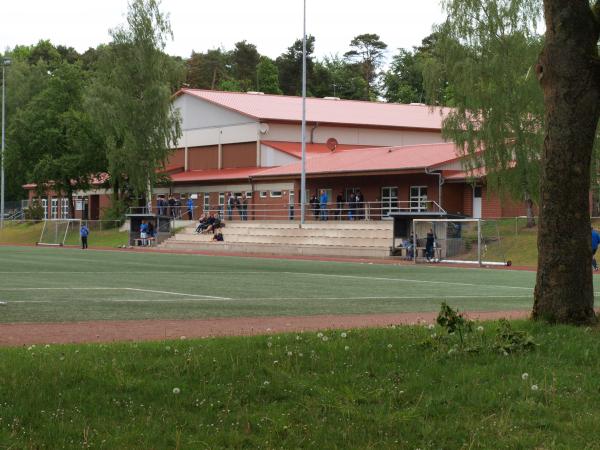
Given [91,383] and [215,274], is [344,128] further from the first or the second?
[91,383]

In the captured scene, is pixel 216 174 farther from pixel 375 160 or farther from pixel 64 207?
pixel 64 207

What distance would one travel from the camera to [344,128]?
252ft

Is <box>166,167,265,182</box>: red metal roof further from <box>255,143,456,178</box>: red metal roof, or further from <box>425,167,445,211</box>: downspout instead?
<box>425,167,445,211</box>: downspout

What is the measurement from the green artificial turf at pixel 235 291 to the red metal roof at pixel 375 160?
23.9 metres

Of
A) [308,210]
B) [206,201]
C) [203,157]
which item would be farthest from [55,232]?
[308,210]

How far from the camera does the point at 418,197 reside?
61.3m

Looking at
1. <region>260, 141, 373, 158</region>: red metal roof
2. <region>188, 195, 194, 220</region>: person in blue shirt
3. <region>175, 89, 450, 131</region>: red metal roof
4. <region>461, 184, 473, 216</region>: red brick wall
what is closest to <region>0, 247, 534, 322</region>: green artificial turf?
<region>461, 184, 473, 216</region>: red brick wall

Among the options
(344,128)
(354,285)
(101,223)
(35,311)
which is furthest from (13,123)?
(35,311)

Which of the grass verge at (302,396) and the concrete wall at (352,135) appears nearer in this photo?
the grass verge at (302,396)

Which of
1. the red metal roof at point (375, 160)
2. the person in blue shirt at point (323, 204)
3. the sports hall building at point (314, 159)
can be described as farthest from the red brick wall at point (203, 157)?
the person in blue shirt at point (323, 204)

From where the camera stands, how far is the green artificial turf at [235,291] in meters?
17.4

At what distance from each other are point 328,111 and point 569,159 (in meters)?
69.0

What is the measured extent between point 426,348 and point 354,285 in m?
16.3

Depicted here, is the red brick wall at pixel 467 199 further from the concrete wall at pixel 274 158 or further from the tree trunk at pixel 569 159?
the tree trunk at pixel 569 159
